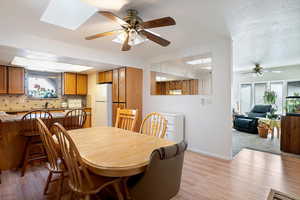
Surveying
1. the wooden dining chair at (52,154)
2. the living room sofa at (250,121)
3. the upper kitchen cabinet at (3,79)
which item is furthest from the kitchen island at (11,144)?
the living room sofa at (250,121)

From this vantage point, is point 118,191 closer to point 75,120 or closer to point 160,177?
point 160,177

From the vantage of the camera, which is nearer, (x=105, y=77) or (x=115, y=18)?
(x=115, y=18)

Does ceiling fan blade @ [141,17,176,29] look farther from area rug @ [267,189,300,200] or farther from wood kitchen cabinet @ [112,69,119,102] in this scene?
wood kitchen cabinet @ [112,69,119,102]

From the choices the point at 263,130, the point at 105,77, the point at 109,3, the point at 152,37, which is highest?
the point at 109,3

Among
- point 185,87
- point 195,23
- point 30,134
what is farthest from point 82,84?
point 195,23

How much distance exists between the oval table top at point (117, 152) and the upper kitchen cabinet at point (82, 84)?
13.9 feet

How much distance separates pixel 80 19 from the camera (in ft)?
7.72

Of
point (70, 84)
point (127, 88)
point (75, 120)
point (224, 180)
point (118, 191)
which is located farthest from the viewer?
point (70, 84)

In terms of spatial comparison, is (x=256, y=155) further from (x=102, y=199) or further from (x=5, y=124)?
(x=5, y=124)

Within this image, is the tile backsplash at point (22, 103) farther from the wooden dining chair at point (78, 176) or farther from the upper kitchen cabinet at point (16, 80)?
the wooden dining chair at point (78, 176)

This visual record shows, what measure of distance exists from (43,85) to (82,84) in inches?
47.5

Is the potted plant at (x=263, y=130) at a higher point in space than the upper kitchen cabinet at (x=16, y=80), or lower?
lower

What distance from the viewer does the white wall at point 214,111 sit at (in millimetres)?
3043

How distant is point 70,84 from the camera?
546 cm
